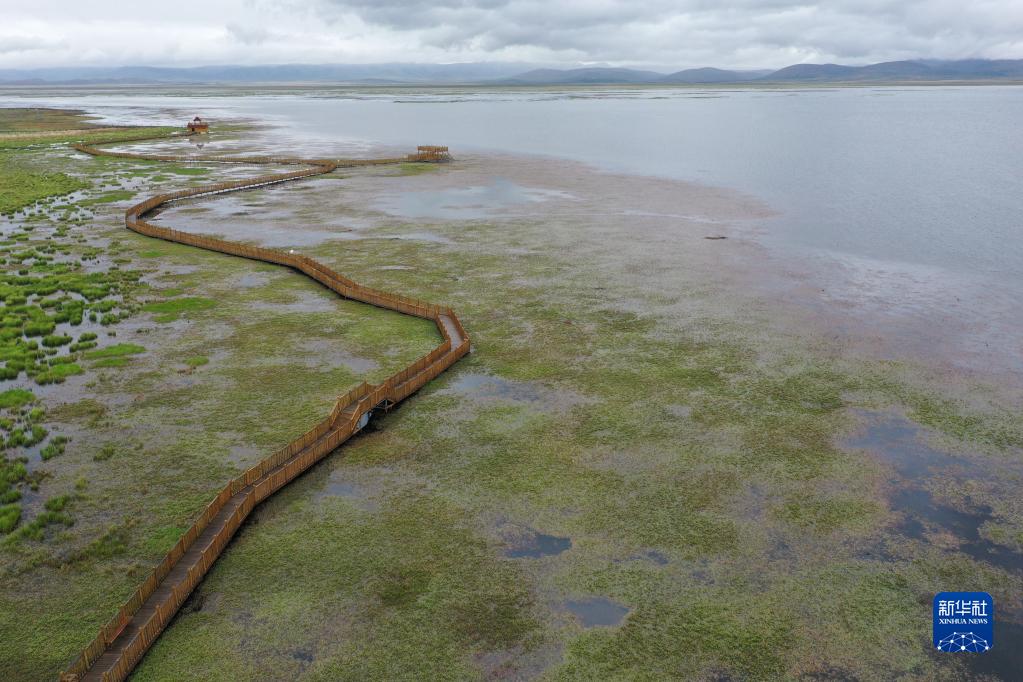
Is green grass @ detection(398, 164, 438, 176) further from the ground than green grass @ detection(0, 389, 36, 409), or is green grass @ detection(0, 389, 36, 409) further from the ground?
green grass @ detection(398, 164, 438, 176)

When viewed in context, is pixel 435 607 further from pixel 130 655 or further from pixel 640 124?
pixel 640 124

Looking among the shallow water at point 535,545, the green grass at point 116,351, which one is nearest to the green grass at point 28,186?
the green grass at point 116,351

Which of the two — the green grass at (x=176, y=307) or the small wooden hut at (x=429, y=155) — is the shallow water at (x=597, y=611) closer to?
the green grass at (x=176, y=307)

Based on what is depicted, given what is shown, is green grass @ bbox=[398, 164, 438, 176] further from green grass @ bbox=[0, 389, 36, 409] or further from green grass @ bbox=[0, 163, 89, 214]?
green grass @ bbox=[0, 389, 36, 409]

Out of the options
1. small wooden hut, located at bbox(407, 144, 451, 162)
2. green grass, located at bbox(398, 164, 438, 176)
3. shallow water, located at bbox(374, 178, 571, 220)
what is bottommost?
shallow water, located at bbox(374, 178, 571, 220)

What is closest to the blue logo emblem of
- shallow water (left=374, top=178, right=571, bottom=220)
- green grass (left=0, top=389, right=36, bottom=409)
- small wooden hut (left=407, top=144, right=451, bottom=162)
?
green grass (left=0, top=389, right=36, bottom=409)

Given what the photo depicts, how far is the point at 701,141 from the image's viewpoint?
481 feet

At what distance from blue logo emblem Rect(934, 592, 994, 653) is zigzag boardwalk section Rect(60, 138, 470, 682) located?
18.4 meters

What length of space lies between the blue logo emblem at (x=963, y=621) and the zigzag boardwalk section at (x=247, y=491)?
18.4m

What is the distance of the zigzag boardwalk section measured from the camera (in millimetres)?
16469

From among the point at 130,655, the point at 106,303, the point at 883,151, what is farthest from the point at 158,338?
the point at 883,151

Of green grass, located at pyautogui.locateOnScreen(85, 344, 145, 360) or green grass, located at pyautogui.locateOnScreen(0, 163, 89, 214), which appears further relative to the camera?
green grass, located at pyautogui.locateOnScreen(0, 163, 89, 214)

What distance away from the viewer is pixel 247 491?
22.7 m

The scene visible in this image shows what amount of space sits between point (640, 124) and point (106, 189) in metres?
141
